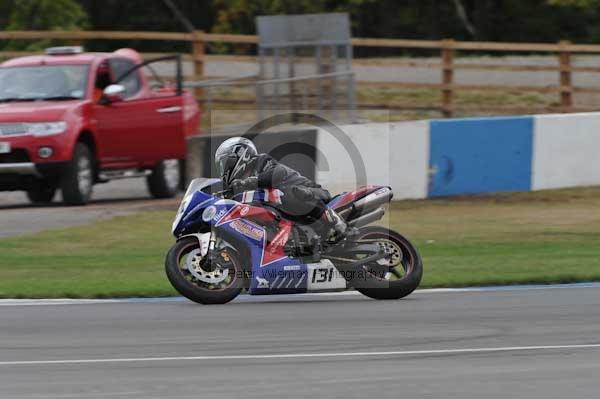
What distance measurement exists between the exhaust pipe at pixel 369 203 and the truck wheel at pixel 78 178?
753cm

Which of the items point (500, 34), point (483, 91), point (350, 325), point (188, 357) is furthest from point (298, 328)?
point (500, 34)

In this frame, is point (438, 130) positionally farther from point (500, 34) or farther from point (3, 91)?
point (500, 34)

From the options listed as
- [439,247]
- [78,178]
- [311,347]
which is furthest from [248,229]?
[78,178]

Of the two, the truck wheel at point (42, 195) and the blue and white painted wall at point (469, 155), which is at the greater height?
the blue and white painted wall at point (469, 155)

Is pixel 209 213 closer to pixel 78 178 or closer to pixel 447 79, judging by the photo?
pixel 78 178

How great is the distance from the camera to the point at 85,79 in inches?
703

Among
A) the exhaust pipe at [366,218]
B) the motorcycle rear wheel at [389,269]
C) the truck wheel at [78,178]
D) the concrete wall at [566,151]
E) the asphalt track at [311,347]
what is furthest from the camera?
the concrete wall at [566,151]

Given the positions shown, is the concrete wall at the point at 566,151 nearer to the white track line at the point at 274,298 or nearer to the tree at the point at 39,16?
the white track line at the point at 274,298

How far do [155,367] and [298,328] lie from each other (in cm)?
164

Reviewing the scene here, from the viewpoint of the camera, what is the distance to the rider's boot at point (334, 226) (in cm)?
1024

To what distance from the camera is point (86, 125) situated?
1748 centimetres

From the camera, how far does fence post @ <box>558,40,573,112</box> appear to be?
27.7m

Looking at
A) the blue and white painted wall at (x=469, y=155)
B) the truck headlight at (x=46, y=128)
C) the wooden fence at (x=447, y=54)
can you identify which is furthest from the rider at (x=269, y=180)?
the wooden fence at (x=447, y=54)

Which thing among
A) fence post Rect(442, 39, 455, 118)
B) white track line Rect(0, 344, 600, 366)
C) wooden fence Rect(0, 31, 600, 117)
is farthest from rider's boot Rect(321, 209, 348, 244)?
fence post Rect(442, 39, 455, 118)
